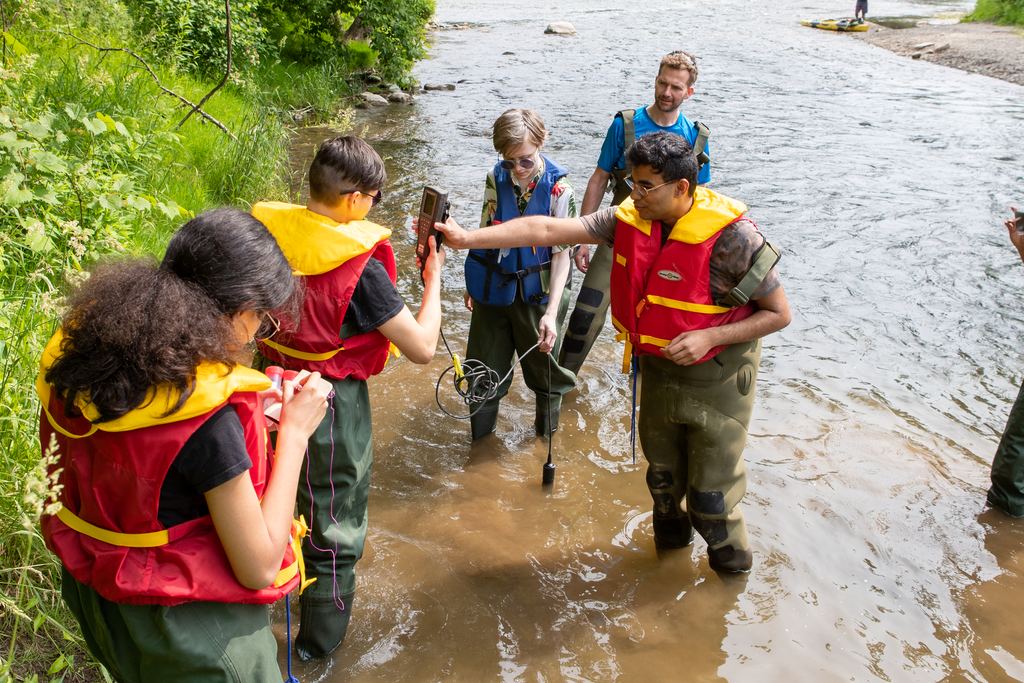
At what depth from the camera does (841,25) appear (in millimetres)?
26656

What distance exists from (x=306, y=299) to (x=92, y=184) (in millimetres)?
2940

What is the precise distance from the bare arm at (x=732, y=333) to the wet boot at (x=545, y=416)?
6.04ft

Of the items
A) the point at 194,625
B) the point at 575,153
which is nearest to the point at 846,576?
the point at 194,625

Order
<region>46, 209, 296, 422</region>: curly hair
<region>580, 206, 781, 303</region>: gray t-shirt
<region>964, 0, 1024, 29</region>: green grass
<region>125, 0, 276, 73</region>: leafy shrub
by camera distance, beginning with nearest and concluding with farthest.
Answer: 1. <region>46, 209, 296, 422</region>: curly hair
2. <region>580, 206, 781, 303</region>: gray t-shirt
3. <region>125, 0, 276, 73</region>: leafy shrub
4. <region>964, 0, 1024, 29</region>: green grass

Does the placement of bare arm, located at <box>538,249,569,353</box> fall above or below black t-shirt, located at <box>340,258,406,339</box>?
below

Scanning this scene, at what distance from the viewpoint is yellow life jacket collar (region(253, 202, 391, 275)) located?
264cm

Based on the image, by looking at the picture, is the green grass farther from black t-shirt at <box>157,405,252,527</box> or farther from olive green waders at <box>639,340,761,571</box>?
black t-shirt at <box>157,405,252,527</box>

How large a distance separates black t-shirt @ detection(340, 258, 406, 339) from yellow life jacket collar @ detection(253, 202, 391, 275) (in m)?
0.09

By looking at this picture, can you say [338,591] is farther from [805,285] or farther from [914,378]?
[805,285]

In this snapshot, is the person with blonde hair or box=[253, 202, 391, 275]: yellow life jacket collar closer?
box=[253, 202, 391, 275]: yellow life jacket collar

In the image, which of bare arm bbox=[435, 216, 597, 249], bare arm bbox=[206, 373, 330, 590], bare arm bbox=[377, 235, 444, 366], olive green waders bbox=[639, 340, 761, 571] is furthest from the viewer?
bare arm bbox=[435, 216, 597, 249]

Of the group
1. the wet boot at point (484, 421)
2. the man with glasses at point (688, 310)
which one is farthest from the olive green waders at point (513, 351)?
the man with glasses at point (688, 310)

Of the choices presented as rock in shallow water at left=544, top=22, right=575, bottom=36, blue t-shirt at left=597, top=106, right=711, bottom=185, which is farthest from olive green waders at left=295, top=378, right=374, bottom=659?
rock in shallow water at left=544, top=22, right=575, bottom=36

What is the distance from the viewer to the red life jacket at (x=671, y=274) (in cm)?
311
